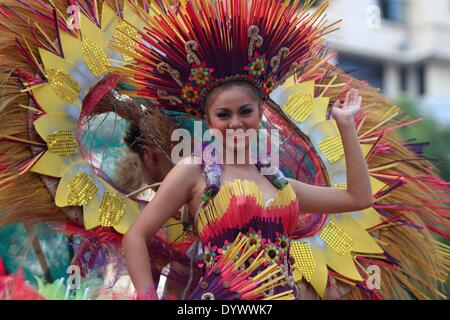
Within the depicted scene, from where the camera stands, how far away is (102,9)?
2664 millimetres

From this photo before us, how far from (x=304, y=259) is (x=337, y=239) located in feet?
0.50

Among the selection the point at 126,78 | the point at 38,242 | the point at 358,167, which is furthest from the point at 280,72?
the point at 38,242

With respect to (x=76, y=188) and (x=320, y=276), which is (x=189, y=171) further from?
(x=320, y=276)

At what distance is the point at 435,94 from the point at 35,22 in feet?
51.9

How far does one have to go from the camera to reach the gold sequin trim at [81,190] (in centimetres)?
256

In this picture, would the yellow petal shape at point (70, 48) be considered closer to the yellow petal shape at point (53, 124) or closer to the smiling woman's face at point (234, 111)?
the yellow petal shape at point (53, 124)

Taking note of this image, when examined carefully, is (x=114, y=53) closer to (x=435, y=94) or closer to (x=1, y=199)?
(x=1, y=199)

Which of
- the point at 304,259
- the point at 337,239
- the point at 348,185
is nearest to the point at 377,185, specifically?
the point at 337,239

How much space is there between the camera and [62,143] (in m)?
2.59

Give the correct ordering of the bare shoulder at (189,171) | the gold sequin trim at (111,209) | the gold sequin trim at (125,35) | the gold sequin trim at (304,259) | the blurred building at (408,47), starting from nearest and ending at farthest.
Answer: the bare shoulder at (189,171), the gold sequin trim at (125,35), the gold sequin trim at (111,209), the gold sequin trim at (304,259), the blurred building at (408,47)

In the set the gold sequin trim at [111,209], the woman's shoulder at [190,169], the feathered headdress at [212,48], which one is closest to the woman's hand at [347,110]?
the feathered headdress at [212,48]

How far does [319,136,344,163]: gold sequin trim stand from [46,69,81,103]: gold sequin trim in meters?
0.88

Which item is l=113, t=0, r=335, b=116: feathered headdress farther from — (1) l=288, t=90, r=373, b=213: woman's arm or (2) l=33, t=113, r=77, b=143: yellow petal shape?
(2) l=33, t=113, r=77, b=143: yellow petal shape

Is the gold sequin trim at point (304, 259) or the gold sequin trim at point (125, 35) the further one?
the gold sequin trim at point (304, 259)
